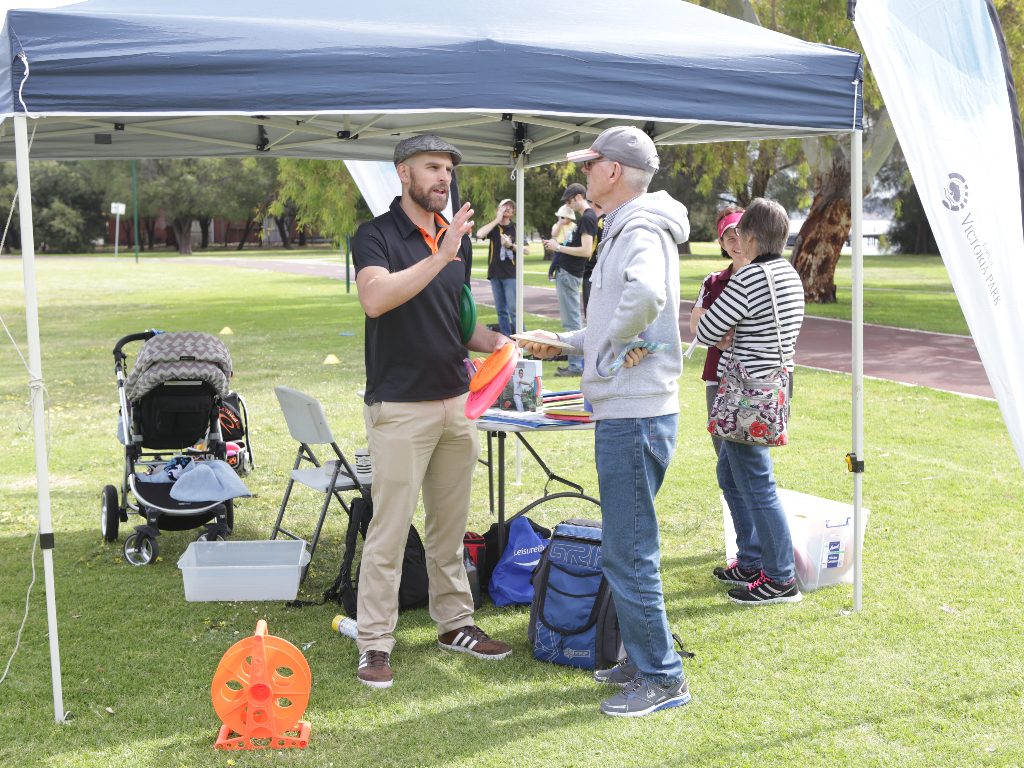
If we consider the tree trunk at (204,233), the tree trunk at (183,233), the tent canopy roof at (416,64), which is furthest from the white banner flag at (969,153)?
the tree trunk at (204,233)

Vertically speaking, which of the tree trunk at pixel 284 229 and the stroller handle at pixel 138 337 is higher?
the tree trunk at pixel 284 229

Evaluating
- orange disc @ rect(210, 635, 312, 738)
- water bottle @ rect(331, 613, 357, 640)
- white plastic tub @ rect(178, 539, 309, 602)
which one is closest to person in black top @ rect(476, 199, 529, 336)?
white plastic tub @ rect(178, 539, 309, 602)

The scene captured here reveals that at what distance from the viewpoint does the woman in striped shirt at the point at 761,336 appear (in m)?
4.59

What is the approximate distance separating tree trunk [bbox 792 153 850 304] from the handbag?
13.4m

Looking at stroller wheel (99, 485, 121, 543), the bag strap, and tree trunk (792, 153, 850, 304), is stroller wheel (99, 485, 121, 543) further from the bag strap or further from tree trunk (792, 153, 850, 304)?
tree trunk (792, 153, 850, 304)

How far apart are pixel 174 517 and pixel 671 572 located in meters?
2.59

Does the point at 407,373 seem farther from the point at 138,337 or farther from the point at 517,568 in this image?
the point at 138,337

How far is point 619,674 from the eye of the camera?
405cm

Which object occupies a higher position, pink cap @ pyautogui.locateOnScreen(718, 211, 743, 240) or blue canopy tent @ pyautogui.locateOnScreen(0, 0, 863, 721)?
blue canopy tent @ pyautogui.locateOnScreen(0, 0, 863, 721)

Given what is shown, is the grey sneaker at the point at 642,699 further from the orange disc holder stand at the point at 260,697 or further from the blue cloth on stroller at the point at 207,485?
the blue cloth on stroller at the point at 207,485

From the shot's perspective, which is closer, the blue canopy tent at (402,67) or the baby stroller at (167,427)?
the blue canopy tent at (402,67)

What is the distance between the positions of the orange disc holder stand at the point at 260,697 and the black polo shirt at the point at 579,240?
26.6 feet

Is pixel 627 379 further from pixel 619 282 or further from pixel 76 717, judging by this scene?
pixel 76 717

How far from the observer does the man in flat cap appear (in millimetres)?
3914
